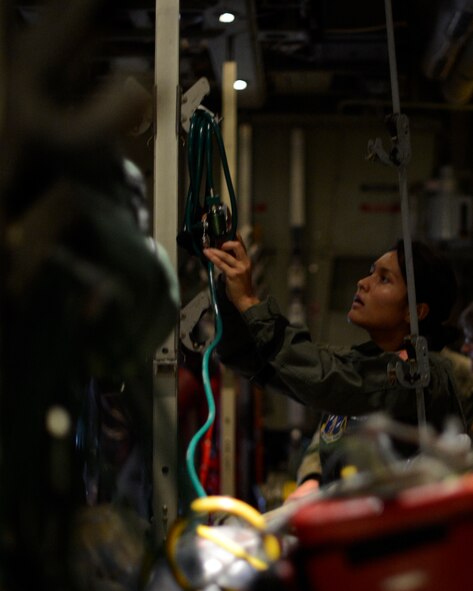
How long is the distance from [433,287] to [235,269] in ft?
2.55

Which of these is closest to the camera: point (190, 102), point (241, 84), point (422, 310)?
point (190, 102)

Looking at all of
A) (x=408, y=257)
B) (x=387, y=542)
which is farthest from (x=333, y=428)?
(x=387, y=542)

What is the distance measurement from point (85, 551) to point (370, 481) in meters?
0.41

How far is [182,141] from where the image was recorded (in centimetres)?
243

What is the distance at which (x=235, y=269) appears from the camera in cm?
238

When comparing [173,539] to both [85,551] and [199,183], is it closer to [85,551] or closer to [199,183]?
[85,551]

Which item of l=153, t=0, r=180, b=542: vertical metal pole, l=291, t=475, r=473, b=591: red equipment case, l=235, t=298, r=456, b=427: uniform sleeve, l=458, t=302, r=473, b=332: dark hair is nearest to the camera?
l=291, t=475, r=473, b=591: red equipment case

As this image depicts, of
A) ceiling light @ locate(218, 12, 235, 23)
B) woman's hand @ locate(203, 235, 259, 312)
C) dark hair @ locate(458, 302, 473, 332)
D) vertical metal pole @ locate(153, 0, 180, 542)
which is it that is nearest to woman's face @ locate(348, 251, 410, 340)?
woman's hand @ locate(203, 235, 259, 312)

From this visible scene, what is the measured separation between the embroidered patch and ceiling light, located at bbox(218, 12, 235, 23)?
75.7 inches

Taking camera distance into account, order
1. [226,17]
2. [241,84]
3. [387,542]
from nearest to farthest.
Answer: [387,542]
[226,17]
[241,84]

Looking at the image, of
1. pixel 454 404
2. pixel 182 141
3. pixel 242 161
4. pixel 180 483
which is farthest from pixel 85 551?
pixel 242 161

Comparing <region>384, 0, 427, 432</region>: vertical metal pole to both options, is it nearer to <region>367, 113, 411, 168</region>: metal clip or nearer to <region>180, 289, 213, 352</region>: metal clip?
<region>367, 113, 411, 168</region>: metal clip

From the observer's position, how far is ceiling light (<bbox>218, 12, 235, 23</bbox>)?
4023 millimetres

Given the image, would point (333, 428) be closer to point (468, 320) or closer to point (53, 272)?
point (53, 272)
